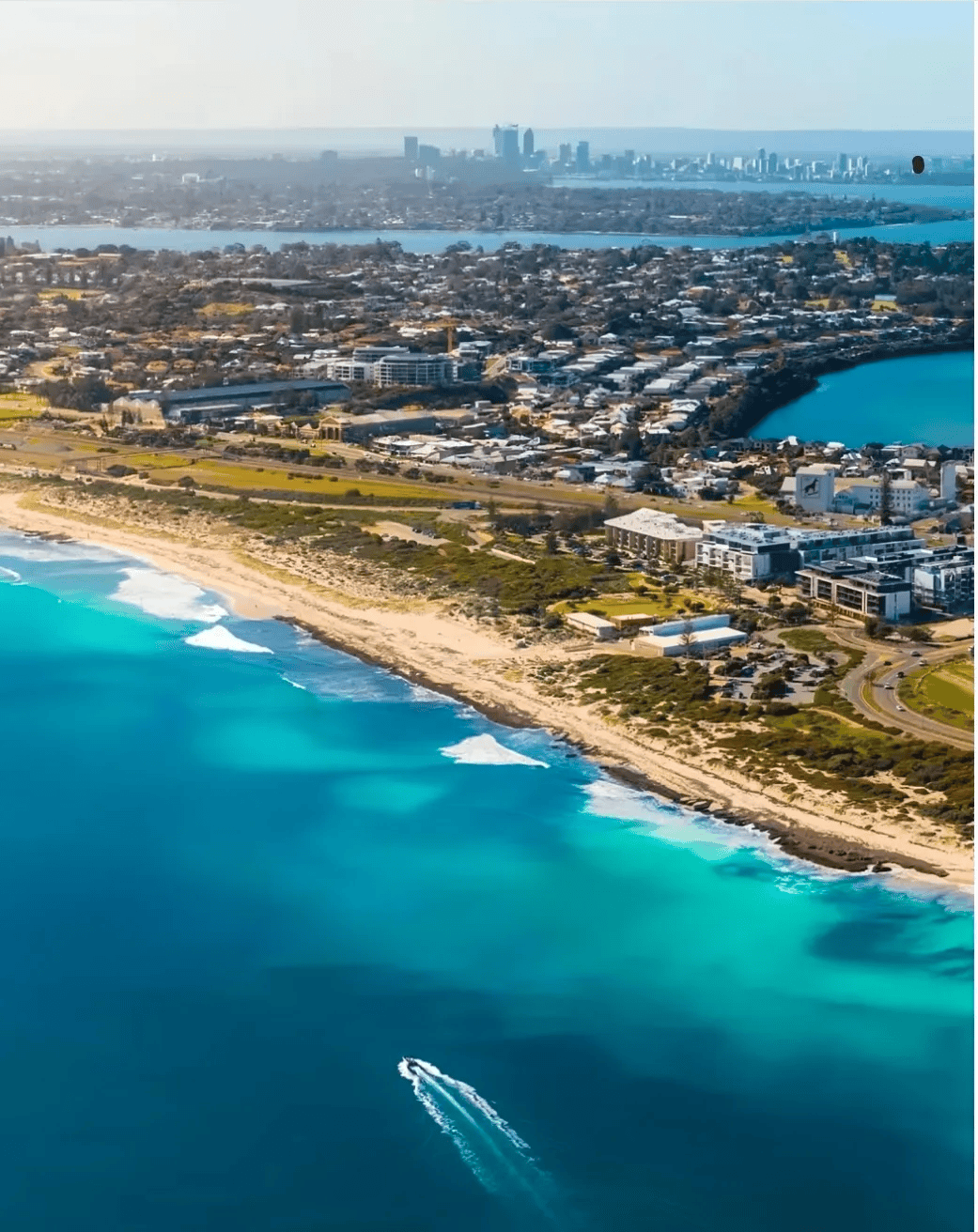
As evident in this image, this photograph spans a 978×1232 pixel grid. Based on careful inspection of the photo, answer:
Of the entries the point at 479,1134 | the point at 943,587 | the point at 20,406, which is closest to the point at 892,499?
the point at 943,587

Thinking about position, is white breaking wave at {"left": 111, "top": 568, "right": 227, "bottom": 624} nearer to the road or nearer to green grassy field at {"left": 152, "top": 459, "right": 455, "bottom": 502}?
green grassy field at {"left": 152, "top": 459, "right": 455, "bottom": 502}

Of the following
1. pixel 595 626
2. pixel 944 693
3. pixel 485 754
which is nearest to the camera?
pixel 485 754

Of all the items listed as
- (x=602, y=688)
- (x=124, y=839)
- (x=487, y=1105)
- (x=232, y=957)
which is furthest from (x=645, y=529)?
(x=487, y=1105)

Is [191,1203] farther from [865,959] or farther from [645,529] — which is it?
[645,529]

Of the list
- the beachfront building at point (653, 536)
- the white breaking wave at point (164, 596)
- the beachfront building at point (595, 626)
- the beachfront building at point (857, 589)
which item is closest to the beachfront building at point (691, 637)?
the beachfront building at point (595, 626)

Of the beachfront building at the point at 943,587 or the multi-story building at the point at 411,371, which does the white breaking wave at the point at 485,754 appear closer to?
the beachfront building at the point at 943,587

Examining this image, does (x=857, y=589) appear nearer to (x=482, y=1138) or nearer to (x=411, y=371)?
(x=482, y=1138)
